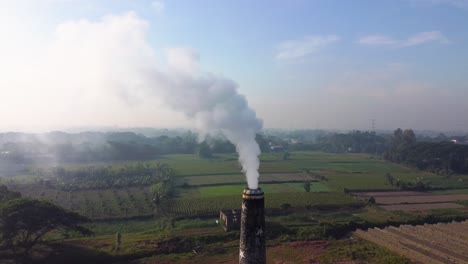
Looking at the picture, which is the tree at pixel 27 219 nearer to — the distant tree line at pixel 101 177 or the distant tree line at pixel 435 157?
the distant tree line at pixel 101 177

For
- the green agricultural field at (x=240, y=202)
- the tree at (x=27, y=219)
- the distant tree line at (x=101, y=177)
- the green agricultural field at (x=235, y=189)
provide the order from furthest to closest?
1. the distant tree line at (x=101, y=177)
2. the green agricultural field at (x=235, y=189)
3. the green agricultural field at (x=240, y=202)
4. the tree at (x=27, y=219)

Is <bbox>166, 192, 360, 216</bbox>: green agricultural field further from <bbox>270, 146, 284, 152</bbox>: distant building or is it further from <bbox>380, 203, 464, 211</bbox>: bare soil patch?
<bbox>270, 146, 284, 152</bbox>: distant building

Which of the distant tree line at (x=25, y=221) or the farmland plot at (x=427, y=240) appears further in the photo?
the farmland plot at (x=427, y=240)

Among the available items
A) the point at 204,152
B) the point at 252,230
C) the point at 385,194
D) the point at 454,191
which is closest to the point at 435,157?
the point at 454,191

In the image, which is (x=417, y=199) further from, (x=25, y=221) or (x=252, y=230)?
(x=25, y=221)

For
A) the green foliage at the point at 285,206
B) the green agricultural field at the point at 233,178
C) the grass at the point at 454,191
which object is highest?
the green agricultural field at the point at 233,178

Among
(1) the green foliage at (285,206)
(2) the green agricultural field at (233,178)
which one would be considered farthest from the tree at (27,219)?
(2) the green agricultural field at (233,178)

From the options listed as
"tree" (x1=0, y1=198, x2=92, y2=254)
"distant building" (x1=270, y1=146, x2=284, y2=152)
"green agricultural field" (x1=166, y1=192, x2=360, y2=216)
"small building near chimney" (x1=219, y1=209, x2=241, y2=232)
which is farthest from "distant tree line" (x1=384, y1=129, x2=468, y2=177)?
"tree" (x1=0, y1=198, x2=92, y2=254)

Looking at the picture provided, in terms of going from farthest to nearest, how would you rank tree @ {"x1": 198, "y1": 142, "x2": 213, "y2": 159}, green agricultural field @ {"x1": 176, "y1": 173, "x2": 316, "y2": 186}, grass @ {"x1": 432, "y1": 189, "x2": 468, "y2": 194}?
tree @ {"x1": 198, "y1": 142, "x2": 213, "y2": 159} → green agricultural field @ {"x1": 176, "y1": 173, "x2": 316, "y2": 186} → grass @ {"x1": 432, "y1": 189, "x2": 468, "y2": 194}
